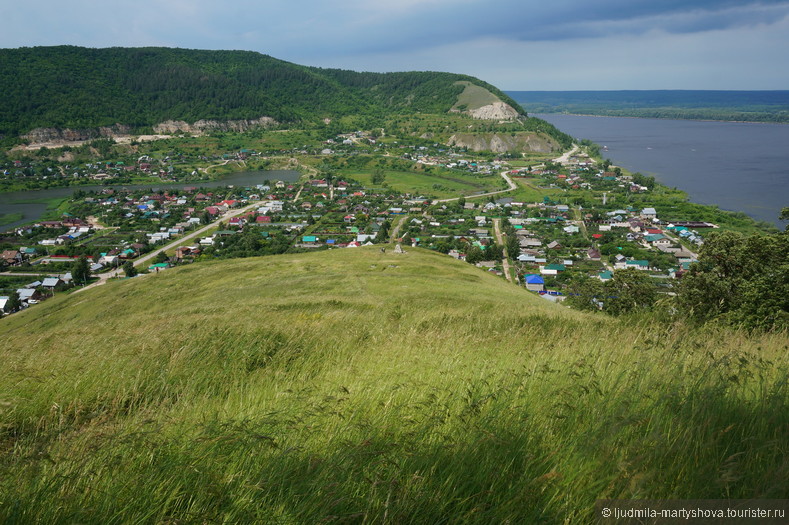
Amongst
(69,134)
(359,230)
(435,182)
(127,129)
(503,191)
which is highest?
(127,129)

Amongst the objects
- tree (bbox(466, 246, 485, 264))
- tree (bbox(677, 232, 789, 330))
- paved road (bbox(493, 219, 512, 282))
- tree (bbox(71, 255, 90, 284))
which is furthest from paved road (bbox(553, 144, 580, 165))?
tree (bbox(677, 232, 789, 330))

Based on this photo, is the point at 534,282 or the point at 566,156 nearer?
the point at 534,282

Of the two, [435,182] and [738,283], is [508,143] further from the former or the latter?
[738,283]

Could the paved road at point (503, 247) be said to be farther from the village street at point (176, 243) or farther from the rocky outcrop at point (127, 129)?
the rocky outcrop at point (127, 129)

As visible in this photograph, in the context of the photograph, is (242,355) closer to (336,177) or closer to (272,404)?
(272,404)

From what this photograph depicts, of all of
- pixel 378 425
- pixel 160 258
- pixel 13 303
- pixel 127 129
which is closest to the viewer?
pixel 378 425

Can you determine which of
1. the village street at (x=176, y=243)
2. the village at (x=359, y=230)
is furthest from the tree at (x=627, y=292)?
the village street at (x=176, y=243)

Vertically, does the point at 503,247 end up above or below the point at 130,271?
below

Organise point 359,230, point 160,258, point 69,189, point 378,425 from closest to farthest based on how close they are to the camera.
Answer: point 378,425 → point 160,258 → point 359,230 → point 69,189

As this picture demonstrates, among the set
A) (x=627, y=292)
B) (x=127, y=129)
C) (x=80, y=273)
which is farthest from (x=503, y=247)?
(x=127, y=129)
